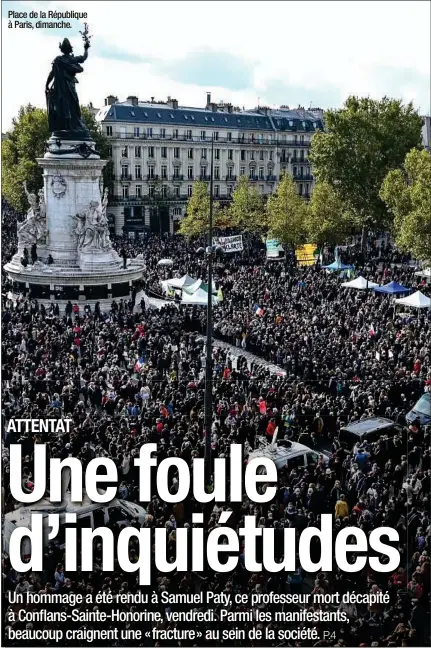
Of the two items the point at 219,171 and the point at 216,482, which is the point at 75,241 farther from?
the point at 219,171

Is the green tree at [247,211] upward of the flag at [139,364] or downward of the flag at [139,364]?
upward

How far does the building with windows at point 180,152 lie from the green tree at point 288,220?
67.5 feet

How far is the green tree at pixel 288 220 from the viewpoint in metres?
56.8

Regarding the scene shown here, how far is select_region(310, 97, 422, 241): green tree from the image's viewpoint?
59.5 meters

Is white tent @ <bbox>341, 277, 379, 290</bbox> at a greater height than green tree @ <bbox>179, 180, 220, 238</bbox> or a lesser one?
lesser

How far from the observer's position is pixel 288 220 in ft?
186

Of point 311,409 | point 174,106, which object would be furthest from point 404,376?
point 174,106

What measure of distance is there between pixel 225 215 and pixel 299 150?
27.0 meters

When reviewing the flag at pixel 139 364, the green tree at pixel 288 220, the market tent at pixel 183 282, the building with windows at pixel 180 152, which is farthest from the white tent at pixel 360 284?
the building with windows at pixel 180 152

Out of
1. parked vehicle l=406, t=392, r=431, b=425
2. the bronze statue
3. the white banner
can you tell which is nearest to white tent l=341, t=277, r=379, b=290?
the white banner

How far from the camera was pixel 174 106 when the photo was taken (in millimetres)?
83938

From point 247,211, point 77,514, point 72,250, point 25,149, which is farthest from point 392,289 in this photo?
point 25,149

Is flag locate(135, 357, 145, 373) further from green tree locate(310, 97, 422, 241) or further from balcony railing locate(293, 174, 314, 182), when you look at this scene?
balcony railing locate(293, 174, 314, 182)

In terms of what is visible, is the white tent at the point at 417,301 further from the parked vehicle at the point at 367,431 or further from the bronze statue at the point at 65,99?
the bronze statue at the point at 65,99
